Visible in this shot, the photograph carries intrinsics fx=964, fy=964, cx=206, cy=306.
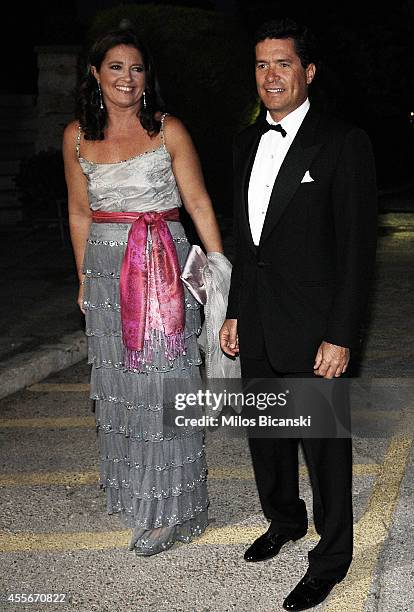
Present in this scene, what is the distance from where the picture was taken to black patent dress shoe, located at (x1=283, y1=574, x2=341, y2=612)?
352 centimetres

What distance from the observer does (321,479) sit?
3516 millimetres

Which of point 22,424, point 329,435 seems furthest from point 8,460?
point 329,435

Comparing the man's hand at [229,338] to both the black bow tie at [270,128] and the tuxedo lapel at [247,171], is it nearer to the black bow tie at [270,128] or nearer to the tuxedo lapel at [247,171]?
the tuxedo lapel at [247,171]

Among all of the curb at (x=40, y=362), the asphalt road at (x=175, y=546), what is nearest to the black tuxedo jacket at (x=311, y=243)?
the asphalt road at (x=175, y=546)

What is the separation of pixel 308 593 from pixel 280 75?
73.4 inches

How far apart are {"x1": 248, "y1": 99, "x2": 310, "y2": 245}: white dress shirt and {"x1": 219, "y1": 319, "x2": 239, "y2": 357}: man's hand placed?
42 cm

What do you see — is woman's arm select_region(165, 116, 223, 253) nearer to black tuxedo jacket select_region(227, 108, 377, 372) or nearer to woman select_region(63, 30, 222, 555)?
woman select_region(63, 30, 222, 555)

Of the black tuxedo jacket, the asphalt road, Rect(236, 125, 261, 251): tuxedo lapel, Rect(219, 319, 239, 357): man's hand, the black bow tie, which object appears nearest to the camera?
the black tuxedo jacket

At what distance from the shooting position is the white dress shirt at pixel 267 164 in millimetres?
3414

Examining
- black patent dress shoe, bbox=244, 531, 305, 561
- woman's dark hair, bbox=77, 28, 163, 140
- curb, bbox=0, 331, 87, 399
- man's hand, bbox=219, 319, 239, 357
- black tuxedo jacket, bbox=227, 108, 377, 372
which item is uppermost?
woman's dark hair, bbox=77, 28, 163, 140

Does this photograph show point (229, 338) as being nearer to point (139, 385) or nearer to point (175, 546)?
point (139, 385)

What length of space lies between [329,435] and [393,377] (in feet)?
11.2

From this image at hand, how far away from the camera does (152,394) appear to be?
3.99m

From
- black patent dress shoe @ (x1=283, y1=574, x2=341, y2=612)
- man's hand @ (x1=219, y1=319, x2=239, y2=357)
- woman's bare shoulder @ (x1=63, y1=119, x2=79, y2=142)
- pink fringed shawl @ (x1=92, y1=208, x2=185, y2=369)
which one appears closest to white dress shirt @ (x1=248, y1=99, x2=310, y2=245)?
man's hand @ (x1=219, y1=319, x2=239, y2=357)
